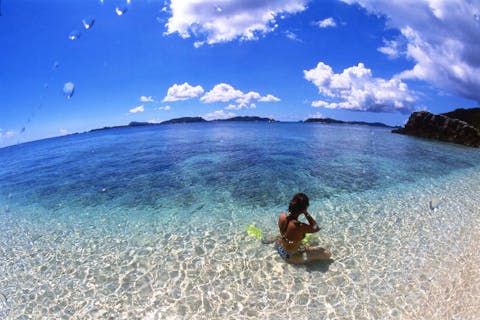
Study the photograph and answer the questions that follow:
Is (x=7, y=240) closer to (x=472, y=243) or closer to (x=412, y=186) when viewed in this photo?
(x=472, y=243)

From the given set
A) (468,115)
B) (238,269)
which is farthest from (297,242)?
(468,115)

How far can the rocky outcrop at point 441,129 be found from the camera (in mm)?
47438

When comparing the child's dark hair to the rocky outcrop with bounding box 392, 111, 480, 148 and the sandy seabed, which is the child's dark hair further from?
the rocky outcrop with bounding box 392, 111, 480, 148

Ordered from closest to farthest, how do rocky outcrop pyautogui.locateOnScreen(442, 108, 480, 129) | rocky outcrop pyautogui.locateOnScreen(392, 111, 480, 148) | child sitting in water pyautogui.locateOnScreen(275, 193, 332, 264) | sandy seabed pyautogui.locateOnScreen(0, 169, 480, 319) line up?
sandy seabed pyautogui.locateOnScreen(0, 169, 480, 319), child sitting in water pyautogui.locateOnScreen(275, 193, 332, 264), rocky outcrop pyautogui.locateOnScreen(392, 111, 480, 148), rocky outcrop pyautogui.locateOnScreen(442, 108, 480, 129)

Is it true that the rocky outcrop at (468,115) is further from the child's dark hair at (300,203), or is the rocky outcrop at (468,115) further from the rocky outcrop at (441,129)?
the child's dark hair at (300,203)

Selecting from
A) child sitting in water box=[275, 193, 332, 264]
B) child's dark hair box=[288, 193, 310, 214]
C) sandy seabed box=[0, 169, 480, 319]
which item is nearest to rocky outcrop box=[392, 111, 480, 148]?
sandy seabed box=[0, 169, 480, 319]

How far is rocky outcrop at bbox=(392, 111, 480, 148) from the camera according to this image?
47438 millimetres

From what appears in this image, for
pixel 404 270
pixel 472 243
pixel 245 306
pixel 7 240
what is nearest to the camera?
pixel 245 306

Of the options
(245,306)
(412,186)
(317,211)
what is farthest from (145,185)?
(412,186)

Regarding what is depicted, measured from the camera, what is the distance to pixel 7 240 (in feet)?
39.0

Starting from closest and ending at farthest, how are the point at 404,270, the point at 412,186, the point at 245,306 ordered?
the point at 245,306
the point at 404,270
the point at 412,186

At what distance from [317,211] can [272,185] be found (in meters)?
4.94

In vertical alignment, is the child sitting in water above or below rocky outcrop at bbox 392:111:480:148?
below

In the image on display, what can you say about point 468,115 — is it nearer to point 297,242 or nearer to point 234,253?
point 297,242
